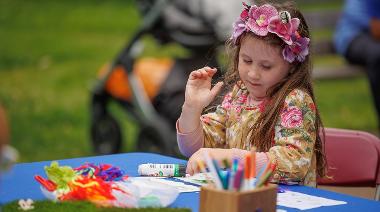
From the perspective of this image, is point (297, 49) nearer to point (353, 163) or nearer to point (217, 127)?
point (217, 127)

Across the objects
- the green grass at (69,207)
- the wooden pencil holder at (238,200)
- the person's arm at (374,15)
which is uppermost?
the person's arm at (374,15)

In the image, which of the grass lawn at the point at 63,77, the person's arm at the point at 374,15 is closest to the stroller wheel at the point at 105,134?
the grass lawn at the point at 63,77

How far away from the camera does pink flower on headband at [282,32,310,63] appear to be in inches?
126

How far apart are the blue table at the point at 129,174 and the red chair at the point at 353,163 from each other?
0.58m

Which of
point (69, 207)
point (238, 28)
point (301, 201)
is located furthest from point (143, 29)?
point (69, 207)

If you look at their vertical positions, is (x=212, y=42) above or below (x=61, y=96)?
above

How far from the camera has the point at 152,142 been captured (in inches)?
253

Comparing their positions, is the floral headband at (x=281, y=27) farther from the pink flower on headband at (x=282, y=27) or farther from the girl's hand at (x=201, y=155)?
the girl's hand at (x=201, y=155)

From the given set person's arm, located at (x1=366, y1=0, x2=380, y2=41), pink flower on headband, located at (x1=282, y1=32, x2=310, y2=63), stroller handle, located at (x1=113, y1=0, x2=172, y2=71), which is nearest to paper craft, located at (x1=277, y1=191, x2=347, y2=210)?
pink flower on headband, located at (x1=282, y1=32, x2=310, y2=63)

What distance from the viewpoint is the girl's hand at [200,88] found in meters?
3.23

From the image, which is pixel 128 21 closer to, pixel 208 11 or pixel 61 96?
pixel 61 96

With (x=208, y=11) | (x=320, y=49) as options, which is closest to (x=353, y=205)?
(x=208, y=11)

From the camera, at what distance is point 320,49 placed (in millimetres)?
7742

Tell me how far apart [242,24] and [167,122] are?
317 cm
